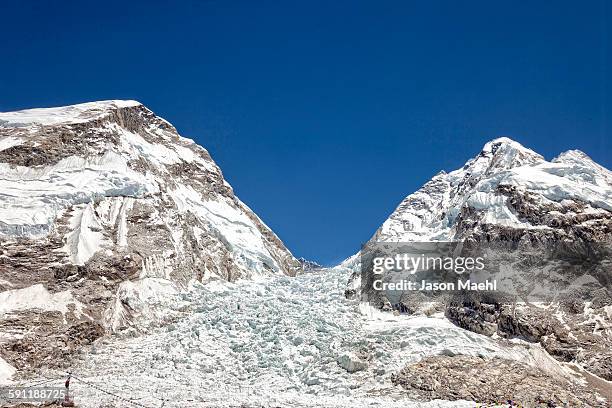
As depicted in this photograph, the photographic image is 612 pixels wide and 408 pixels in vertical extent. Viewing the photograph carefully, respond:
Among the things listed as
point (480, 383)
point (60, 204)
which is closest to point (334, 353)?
point (480, 383)

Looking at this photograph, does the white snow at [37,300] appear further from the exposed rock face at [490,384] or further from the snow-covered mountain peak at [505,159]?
the snow-covered mountain peak at [505,159]

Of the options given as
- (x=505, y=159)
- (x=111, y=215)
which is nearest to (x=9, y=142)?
(x=111, y=215)

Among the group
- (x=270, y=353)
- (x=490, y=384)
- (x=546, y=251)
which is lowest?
(x=490, y=384)

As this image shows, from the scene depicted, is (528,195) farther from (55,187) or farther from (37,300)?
(55,187)

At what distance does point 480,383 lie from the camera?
1547 inches

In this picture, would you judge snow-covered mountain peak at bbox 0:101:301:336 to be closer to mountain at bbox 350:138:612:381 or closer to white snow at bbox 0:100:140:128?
white snow at bbox 0:100:140:128

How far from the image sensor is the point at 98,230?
5694cm

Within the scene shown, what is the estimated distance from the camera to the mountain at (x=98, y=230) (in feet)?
157

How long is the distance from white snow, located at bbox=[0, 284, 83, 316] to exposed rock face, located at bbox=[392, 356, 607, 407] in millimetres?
24906

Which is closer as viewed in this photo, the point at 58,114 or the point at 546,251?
the point at 546,251

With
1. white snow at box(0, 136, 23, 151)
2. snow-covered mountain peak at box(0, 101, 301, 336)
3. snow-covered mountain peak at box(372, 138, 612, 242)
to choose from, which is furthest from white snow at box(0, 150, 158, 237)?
snow-covered mountain peak at box(372, 138, 612, 242)

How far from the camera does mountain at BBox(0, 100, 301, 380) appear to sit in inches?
1885

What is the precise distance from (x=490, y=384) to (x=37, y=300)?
32.4 metres

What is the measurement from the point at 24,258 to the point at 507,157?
5397cm
